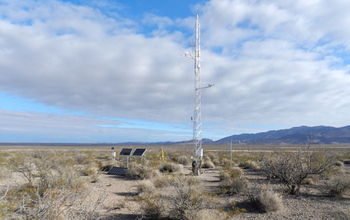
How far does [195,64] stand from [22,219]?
13.8 meters

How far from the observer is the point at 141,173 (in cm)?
1555

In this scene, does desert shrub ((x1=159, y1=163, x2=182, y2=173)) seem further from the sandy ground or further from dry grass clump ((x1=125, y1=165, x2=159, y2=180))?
the sandy ground

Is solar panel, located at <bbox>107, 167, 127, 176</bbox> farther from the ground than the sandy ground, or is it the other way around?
solar panel, located at <bbox>107, 167, 127, 176</bbox>

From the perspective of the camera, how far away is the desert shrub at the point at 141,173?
15186mm

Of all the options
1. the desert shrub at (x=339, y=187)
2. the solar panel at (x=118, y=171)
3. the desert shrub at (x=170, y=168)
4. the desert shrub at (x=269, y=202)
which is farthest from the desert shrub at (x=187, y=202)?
the desert shrub at (x=170, y=168)

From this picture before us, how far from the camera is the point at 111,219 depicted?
7.79 metres

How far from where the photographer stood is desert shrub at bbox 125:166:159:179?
1519 centimetres

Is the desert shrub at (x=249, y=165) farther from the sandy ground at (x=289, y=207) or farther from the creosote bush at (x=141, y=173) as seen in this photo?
the creosote bush at (x=141, y=173)

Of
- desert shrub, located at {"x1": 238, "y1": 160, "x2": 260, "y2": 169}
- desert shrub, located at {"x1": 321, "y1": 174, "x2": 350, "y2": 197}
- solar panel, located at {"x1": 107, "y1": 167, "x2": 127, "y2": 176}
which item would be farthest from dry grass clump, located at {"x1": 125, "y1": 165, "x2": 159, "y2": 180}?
desert shrub, located at {"x1": 238, "y1": 160, "x2": 260, "y2": 169}

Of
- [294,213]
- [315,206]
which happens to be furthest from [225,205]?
[315,206]

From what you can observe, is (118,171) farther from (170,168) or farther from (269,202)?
(269,202)

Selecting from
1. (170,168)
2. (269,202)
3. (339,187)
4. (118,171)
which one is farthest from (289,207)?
(118,171)

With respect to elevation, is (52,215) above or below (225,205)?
above

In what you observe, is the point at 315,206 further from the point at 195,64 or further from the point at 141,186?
the point at 195,64
